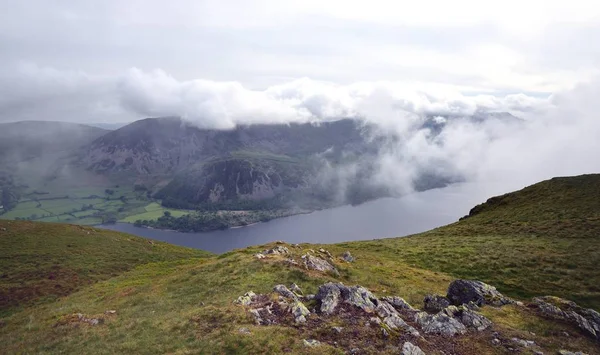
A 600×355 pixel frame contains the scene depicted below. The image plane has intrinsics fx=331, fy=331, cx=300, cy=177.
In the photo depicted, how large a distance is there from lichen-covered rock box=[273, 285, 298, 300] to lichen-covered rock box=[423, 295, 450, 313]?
13378 mm

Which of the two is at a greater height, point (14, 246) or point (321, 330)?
Result: point (321, 330)

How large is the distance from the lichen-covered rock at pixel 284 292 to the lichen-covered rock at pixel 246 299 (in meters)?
2.50

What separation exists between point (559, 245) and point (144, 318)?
63.3 meters

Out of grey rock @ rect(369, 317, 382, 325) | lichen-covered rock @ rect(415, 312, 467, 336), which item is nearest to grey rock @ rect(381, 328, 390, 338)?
grey rock @ rect(369, 317, 382, 325)

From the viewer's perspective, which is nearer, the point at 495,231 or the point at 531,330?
the point at 531,330

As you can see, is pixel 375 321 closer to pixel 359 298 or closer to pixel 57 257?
pixel 359 298

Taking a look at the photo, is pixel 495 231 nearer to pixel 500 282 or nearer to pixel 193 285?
pixel 500 282

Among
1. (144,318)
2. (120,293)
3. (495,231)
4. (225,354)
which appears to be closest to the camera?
(225,354)

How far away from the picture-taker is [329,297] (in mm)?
31109

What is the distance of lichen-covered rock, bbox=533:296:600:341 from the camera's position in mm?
28578

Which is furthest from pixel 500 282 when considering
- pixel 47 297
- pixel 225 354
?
pixel 47 297

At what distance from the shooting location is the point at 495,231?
71625mm

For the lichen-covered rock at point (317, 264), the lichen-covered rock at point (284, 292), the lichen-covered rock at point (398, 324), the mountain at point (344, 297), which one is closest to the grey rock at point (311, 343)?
the mountain at point (344, 297)

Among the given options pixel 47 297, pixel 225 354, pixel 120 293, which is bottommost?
pixel 47 297
